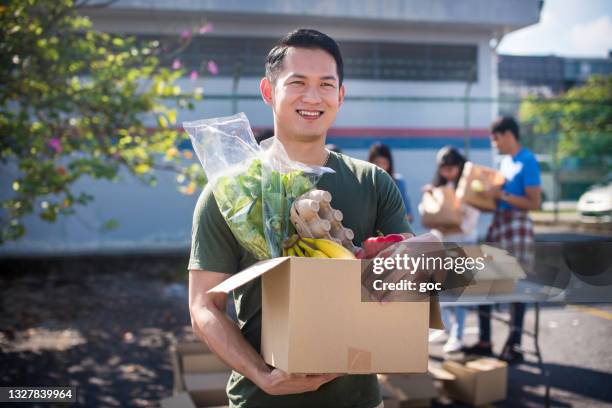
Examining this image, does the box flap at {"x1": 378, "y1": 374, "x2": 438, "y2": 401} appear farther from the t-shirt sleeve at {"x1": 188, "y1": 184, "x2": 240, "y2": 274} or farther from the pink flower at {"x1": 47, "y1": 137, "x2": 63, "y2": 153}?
the pink flower at {"x1": 47, "y1": 137, "x2": 63, "y2": 153}

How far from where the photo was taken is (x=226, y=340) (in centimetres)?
180

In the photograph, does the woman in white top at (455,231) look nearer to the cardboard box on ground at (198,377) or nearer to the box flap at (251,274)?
the cardboard box on ground at (198,377)

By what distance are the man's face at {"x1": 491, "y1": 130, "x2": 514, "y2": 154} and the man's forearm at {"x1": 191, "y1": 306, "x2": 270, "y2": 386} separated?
4172mm

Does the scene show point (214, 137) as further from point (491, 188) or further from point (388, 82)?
point (388, 82)

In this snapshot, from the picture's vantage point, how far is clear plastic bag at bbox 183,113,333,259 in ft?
5.51

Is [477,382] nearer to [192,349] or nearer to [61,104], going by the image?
[192,349]

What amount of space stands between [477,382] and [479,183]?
1.72 m

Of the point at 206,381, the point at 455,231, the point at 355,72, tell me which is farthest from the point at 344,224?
the point at 355,72

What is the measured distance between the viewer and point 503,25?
1257 cm

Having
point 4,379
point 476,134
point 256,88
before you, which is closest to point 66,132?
point 4,379

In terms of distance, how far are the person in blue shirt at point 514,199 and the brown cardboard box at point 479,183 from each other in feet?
0.19

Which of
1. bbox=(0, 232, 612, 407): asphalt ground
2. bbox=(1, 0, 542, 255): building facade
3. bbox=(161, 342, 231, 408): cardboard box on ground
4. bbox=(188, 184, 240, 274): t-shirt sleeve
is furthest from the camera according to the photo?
bbox=(1, 0, 542, 255): building facade

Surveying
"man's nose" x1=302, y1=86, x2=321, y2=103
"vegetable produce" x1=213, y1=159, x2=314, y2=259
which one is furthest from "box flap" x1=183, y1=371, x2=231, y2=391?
"man's nose" x1=302, y1=86, x2=321, y2=103

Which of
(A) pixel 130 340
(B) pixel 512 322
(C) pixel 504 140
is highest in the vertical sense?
(C) pixel 504 140
